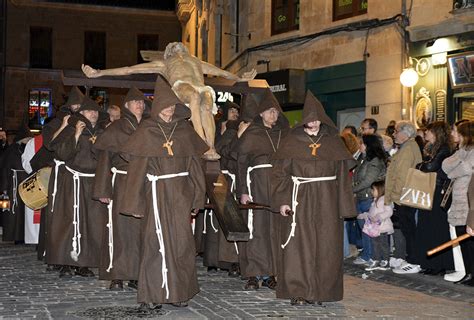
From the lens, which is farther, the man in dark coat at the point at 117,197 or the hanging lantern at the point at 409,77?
the hanging lantern at the point at 409,77

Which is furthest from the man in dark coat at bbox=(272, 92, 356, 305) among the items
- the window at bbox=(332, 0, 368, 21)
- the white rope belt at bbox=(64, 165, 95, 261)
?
the window at bbox=(332, 0, 368, 21)

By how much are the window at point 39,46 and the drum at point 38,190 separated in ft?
118

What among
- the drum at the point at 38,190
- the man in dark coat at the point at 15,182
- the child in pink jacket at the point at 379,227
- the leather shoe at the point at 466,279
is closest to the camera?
the leather shoe at the point at 466,279

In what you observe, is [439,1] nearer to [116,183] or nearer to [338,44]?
[338,44]

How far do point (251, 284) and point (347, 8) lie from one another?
11.1 metres

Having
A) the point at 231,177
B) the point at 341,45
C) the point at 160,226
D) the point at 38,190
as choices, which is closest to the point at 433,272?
the point at 231,177

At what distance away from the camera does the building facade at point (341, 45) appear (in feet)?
57.9

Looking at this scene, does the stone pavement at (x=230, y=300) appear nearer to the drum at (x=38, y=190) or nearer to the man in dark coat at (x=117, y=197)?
the man in dark coat at (x=117, y=197)

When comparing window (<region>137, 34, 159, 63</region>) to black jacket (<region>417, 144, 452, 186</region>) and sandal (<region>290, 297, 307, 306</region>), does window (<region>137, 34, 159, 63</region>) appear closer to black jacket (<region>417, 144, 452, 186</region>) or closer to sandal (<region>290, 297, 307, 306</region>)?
black jacket (<region>417, 144, 452, 186</region>)

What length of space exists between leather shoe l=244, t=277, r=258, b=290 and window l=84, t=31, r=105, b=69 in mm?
38585

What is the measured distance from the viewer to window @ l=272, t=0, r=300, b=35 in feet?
72.1

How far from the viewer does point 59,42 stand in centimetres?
4747

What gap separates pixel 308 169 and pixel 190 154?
52.6 inches

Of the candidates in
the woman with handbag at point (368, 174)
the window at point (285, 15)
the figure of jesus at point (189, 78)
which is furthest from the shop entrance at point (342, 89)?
the figure of jesus at point (189, 78)
